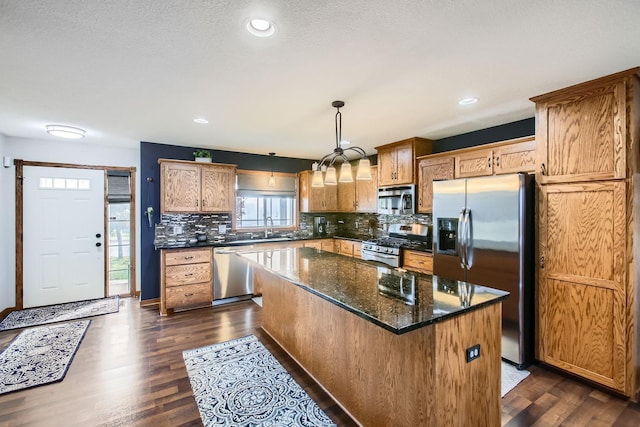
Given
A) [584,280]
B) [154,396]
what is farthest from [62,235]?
[584,280]

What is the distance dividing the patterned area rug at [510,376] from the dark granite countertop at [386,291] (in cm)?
114

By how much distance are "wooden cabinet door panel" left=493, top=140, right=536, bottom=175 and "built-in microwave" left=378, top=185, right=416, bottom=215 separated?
3.95 ft

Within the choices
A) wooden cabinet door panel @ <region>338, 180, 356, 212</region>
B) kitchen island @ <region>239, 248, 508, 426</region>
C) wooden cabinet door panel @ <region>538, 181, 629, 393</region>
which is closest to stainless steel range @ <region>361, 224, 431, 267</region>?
wooden cabinet door panel @ <region>338, 180, 356, 212</region>

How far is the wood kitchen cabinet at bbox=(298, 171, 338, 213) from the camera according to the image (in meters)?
5.71

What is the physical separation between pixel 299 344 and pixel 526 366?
2133 mm

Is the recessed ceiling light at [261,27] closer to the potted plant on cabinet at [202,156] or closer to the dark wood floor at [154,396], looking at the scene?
the dark wood floor at [154,396]

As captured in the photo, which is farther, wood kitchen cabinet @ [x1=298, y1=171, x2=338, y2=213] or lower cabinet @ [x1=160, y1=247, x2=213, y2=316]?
wood kitchen cabinet @ [x1=298, y1=171, x2=338, y2=213]

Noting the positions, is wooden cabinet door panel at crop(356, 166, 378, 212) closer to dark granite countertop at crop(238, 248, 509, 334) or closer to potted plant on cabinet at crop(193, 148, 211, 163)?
dark granite countertop at crop(238, 248, 509, 334)

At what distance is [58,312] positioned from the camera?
163 inches

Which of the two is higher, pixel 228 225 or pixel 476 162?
pixel 476 162

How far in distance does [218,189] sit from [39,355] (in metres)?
2.83

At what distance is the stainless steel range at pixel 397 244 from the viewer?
4281mm

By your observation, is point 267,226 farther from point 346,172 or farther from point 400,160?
point 346,172

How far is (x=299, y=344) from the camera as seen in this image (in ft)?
8.81
